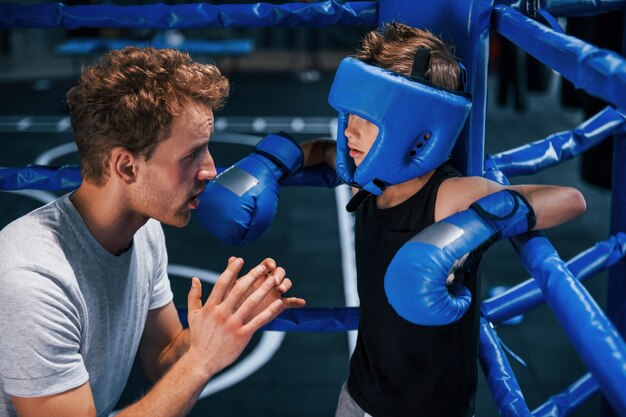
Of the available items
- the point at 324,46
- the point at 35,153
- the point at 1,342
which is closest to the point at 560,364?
the point at 1,342

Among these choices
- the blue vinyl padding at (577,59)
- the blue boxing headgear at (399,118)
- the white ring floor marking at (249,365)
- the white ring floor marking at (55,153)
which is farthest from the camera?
the white ring floor marking at (55,153)

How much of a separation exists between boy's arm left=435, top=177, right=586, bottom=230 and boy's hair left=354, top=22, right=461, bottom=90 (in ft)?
0.60

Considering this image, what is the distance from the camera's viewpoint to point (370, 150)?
1.37 meters

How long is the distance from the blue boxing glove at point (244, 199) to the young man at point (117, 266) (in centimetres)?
7

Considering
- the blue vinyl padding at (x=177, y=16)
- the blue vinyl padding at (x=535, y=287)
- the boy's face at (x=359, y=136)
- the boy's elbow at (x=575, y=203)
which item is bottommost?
the blue vinyl padding at (x=535, y=287)

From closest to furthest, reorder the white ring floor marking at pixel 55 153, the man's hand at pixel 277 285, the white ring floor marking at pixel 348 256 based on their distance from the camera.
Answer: the man's hand at pixel 277 285 < the white ring floor marking at pixel 348 256 < the white ring floor marking at pixel 55 153

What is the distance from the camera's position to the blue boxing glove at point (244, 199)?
163 cm

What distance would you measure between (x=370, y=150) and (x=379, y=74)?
128mm

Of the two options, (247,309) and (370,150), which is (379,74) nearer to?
(370,150)

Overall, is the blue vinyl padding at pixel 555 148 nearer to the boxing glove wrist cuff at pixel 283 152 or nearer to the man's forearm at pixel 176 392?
the boxing glove wrist cuff at pixel 283 152

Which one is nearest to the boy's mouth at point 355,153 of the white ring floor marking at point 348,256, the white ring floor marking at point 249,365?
the white ring floor marking at point 249,365

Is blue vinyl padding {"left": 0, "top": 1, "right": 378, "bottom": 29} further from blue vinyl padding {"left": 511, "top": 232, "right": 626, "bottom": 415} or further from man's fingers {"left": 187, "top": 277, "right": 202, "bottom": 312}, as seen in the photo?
blue vinyl padding {"left": 511, "top": 232, "right": 626, "bottom": 415}

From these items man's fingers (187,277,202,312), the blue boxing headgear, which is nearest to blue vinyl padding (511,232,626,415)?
the blue boxing headgear

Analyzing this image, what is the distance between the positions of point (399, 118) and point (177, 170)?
0.45 meters
